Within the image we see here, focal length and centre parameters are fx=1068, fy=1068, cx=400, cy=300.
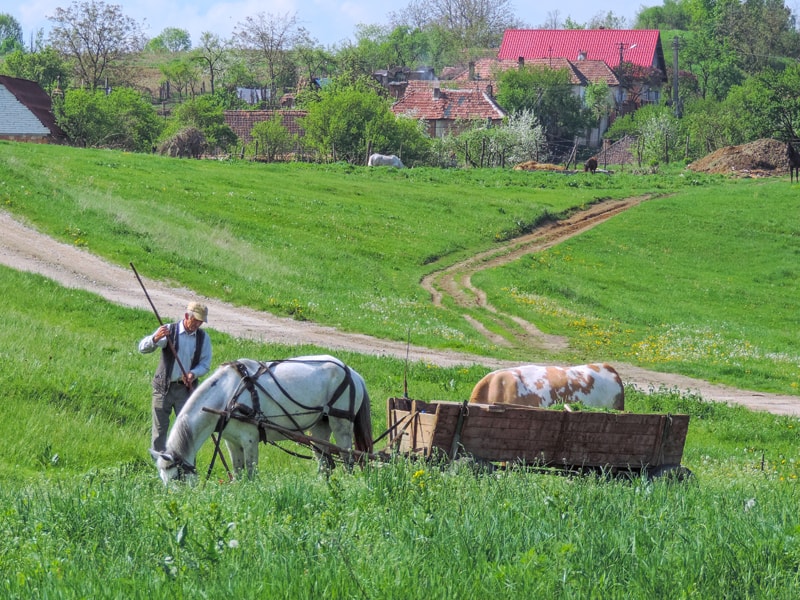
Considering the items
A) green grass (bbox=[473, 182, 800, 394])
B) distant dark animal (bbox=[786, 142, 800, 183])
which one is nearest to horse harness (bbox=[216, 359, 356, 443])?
green grass (bbox=[473, 182, 800, 394])

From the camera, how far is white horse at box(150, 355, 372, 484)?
1166 cm

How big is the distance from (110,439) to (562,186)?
46.4 m

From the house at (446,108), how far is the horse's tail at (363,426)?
3188 inches

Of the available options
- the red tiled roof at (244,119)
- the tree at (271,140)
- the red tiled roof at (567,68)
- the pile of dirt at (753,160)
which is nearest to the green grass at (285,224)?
the pile of dirt at (753,160)

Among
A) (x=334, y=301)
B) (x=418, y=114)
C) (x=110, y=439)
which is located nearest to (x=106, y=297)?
(x=334, y=301)

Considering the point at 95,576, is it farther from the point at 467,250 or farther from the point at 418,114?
the point at 418,114

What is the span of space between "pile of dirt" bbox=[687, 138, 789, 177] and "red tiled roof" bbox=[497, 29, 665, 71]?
197 ft

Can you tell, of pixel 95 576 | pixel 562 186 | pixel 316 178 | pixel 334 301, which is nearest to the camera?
pixel 95 576

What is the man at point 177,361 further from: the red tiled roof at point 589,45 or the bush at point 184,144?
the red tiled roof at point 589,45

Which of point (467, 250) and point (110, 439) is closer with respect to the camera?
point (110, 439)

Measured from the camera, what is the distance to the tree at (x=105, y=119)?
245 feet

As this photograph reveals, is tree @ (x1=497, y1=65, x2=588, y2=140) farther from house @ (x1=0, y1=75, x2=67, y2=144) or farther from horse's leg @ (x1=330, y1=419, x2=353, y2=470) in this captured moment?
horse's leg @ (x1=330, y1=419, x2=353, y2=470)

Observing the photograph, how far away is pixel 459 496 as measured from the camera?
8883mm

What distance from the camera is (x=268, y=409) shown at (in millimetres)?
12258
